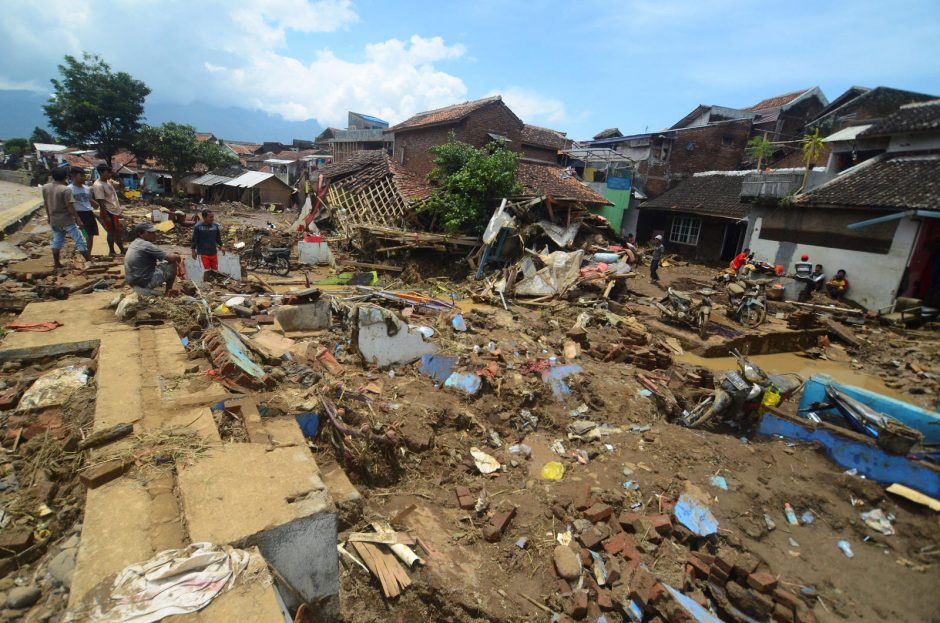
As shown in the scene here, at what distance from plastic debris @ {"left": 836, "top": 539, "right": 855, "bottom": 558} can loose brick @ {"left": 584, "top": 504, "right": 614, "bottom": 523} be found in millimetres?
2325

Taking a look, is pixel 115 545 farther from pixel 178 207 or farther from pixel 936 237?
pixel 178 207

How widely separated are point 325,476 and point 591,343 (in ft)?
21.0

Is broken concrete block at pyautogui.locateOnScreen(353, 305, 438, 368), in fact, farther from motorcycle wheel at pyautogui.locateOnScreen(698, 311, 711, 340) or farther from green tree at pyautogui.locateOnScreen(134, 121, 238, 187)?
green tree at pyautogui.locateOnScreen(134, 121, 238, 187)

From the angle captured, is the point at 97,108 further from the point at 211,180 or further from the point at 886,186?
the point at 886,186

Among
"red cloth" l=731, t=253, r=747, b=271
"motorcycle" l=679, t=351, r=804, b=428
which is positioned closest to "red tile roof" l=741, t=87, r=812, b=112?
"red cloth" l=731, t=253, r=747, b=271

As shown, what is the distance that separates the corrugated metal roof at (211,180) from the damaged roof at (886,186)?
34.2m

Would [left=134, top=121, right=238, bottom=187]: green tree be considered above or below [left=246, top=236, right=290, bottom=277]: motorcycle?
above

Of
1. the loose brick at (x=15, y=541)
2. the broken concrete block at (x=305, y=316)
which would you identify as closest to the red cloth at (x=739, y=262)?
the broken concrete block at (x=305, y=316)

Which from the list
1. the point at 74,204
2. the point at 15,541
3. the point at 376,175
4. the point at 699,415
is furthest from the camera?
the point at 376,175

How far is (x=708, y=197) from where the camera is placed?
65.7 ft

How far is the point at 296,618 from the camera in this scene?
260cm

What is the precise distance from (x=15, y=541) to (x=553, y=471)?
14.9 feet

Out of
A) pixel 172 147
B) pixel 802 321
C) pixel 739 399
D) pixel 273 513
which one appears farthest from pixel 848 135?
pixel 172 147

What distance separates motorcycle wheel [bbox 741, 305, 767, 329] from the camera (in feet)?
34.9
